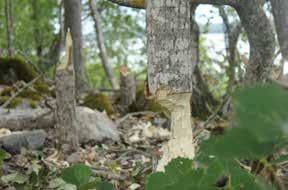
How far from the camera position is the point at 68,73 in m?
3.99

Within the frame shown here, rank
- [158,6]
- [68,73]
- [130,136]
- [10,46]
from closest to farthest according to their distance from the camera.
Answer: [158,6] → [68,73] → [130,136] → [10,46]

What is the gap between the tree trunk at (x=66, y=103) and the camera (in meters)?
3.91

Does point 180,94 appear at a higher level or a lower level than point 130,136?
higher

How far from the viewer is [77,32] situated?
693cm

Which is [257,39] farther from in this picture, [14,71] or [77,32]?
[14,71]

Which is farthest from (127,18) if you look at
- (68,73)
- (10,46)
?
(68,73)

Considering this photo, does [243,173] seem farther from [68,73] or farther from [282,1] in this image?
[68,73]

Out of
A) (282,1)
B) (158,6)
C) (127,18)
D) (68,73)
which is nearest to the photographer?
(158,6)

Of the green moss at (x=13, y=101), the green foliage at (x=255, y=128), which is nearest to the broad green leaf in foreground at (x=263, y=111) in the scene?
the green foliage at (x=255, y=128)

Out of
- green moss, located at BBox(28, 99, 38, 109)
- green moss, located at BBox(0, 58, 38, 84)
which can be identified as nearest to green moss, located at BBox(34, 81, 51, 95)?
green moss, located at BBox(0, 58, 38, 84)

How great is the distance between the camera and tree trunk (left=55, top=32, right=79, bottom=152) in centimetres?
391

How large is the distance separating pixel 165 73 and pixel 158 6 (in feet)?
0.67

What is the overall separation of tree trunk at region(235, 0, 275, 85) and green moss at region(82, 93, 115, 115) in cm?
380

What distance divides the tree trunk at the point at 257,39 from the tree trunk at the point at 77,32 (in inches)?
172
